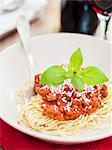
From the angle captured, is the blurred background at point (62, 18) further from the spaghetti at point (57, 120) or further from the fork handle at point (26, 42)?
the spaghetti at point (57, 120)

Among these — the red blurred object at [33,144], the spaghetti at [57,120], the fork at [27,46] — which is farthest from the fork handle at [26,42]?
the red blurred object at [33,144]

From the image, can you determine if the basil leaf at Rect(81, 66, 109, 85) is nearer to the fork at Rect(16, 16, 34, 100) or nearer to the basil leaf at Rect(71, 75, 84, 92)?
the basil leaf at Rect(71, 75, 84, 92)

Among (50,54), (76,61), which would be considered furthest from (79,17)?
(76,61)

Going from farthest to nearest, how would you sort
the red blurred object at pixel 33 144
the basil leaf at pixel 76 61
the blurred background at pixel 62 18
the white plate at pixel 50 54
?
the blurred background at pixel 62 18 → the white plate at pixel 50 54 → the basil leaf at pixel 76 61 → the red blurred object at pixel 33 144

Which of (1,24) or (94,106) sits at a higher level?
(1,24)

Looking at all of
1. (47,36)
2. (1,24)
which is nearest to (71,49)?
(47,36)

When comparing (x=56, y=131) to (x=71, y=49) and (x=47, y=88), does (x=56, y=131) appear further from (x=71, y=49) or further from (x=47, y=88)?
(x=71, y=49)

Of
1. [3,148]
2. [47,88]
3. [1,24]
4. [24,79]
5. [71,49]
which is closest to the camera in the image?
[3,148]
